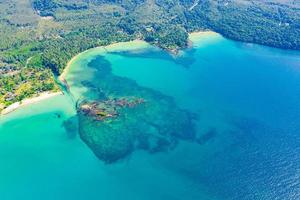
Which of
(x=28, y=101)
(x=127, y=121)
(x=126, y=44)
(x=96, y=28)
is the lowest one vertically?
(x=126, y=44)

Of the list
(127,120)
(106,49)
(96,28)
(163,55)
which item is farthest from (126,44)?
(127,120)

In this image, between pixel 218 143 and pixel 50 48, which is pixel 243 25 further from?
pixel 218 143

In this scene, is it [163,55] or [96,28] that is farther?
[96,28]

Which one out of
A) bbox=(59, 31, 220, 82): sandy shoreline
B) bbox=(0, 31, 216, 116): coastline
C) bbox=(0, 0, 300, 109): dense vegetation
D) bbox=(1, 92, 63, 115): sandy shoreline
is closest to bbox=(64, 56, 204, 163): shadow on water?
bbox=(1, 92, 63, 115): sandy shoreline

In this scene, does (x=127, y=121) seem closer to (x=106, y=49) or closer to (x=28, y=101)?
(x=28, y=101)

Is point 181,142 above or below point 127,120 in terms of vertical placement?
above
